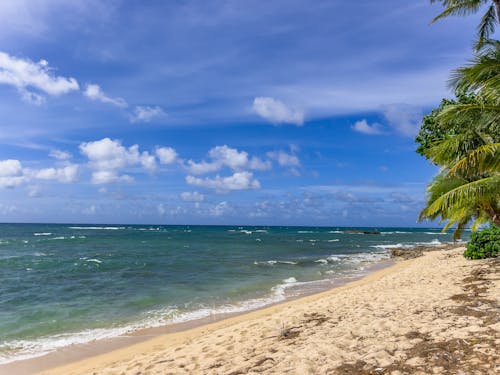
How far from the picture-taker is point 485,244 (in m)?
17.0

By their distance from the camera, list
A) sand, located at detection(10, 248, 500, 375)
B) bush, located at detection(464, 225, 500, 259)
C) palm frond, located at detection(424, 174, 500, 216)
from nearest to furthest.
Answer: sand, located at detection(10, 248, 500, 375), palm frond, located at detection(424, 174, 500, 216), bush, located at detection(464, 225, 500, 259)

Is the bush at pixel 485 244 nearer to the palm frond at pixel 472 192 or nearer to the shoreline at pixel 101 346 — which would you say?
the palm frond at pixel 472 192

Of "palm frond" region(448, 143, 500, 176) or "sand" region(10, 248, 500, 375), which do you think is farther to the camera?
"palm frond" region(448, 143, 500, 176)

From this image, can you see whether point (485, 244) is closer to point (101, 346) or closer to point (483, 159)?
point (483, 159)

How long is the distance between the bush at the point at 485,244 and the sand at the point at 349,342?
784cm

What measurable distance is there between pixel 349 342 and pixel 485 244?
14.6m

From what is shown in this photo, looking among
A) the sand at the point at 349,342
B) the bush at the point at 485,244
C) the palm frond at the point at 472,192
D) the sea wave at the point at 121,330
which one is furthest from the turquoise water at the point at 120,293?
the palm frond at the point at 472,192

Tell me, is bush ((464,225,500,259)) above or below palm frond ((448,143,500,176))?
below

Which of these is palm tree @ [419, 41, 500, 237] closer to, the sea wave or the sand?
the sand

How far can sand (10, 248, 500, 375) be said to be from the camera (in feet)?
16.0

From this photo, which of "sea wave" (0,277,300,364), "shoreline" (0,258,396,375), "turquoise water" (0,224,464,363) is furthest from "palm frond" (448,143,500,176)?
"turquoise water" (0,224,464,363)

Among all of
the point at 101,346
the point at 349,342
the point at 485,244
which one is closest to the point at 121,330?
the point at 101,346

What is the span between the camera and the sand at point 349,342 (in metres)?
4.89

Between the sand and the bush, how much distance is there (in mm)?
7836
